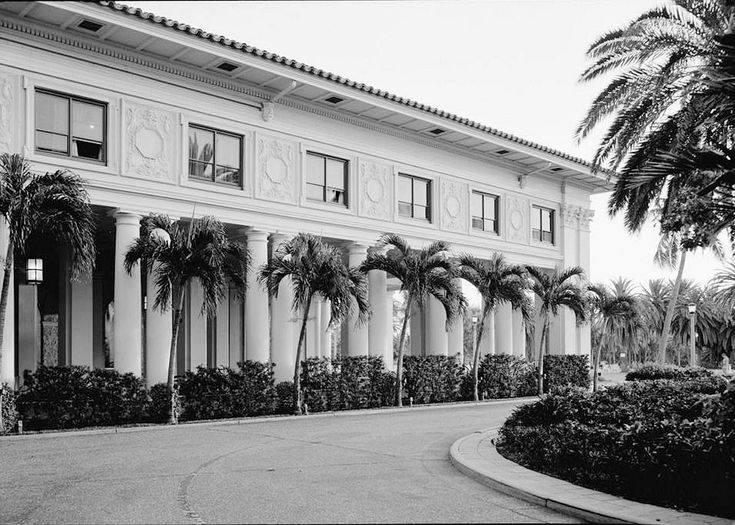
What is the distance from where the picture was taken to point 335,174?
82.2ft

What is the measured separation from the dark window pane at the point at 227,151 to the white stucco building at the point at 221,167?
4 centimetres

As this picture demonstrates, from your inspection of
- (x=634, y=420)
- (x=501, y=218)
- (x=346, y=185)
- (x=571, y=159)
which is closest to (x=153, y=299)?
(x=346, y=185)

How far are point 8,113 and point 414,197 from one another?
1412 cm

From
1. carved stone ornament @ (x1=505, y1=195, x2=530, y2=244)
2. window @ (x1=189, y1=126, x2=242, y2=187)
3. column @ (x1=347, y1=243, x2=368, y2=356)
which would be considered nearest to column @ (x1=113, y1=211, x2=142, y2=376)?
window @ (x1=189, y1=126, x2=242, y2=187)

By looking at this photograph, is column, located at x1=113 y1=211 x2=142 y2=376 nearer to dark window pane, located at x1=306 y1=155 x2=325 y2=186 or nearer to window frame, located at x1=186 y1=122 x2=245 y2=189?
window frame, located at x1=186 y1=122 x2=245 y2=189

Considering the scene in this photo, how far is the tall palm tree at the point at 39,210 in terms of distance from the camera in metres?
15.7

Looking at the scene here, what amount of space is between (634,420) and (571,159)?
2398 centimetres

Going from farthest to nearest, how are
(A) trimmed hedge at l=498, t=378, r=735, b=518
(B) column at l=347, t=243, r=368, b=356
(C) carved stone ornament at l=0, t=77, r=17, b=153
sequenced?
(B) column at l=347, t=243, r=368, b=356, (C) carved stone ornament at l=0, t=77, r=17, b=153, (A) trimmed hedge at l=498, t=378, r=735, b=518

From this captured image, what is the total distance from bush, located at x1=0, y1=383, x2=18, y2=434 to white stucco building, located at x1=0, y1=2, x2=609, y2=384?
0.43 metres

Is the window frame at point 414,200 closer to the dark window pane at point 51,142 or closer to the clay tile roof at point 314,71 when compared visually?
the clay tile roof at point 314,71

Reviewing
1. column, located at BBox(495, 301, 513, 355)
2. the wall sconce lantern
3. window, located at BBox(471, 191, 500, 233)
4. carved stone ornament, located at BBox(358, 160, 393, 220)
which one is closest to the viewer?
the wall sconce lantern

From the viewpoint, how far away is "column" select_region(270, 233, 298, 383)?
2278 centimetres

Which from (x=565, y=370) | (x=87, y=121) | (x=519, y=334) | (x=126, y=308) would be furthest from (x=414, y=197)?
(x=519, y=334)

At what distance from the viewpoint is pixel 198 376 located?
19.5m
